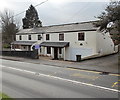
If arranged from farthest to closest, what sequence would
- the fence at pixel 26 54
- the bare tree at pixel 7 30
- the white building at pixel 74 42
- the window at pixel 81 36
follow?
the bare tree at pixel 7 30
the window at pixel 81 36
the white building at pixel 74 42
the fence at pixel 26 54

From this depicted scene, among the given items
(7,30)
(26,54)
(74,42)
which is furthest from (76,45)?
(7,30)

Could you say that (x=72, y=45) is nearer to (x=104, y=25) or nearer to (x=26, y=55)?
(x=26, y=55)

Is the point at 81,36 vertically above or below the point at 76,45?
above

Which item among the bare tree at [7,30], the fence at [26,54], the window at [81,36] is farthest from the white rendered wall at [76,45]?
the bare tree at [7,30]

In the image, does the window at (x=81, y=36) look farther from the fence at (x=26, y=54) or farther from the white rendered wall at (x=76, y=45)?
the fence at (x=26, y=54)

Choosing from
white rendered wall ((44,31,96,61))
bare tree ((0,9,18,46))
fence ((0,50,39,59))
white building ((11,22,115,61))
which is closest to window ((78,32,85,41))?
white building ((11,22,115,61))

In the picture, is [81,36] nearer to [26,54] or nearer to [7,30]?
[26,54]

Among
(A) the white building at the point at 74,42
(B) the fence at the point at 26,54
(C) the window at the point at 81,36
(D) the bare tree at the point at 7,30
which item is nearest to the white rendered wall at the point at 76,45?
(A) the white building at the point at 74,42

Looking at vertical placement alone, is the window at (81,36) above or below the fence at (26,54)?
above

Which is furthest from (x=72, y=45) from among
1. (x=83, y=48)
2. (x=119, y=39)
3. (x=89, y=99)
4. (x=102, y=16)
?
(x=89, y=99)

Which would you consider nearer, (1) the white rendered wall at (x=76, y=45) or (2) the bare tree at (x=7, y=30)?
(1) the white rendered wall at (x=76, y=45)

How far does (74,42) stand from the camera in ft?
86.6

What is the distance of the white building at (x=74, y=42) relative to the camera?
948 inches

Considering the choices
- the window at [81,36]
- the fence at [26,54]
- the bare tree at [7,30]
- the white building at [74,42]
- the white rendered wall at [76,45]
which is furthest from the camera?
the bare tree at [7,30]
